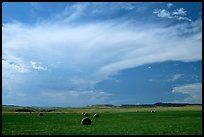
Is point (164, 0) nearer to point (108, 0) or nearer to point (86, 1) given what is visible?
point (108, 0)

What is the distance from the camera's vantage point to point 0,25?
9945 millimetres

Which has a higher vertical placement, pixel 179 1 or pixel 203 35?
pixel 179 1

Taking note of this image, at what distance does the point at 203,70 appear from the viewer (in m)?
9.80

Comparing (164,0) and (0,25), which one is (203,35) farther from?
(0,25)

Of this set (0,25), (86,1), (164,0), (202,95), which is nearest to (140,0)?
(164,0)

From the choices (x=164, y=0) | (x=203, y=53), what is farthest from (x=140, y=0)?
(x=203, y=53)

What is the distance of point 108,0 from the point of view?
9.95m

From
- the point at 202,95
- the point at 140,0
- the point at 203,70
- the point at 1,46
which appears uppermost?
the point at 140,0

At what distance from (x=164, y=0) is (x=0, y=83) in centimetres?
507

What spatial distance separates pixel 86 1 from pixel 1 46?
273 centimetres

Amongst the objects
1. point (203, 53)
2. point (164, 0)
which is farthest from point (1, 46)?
point (203, 53)

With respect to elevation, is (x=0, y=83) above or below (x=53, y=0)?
below

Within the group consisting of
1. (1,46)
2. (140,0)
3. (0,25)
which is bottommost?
(1,46)

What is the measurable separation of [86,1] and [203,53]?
3604 millimetres
